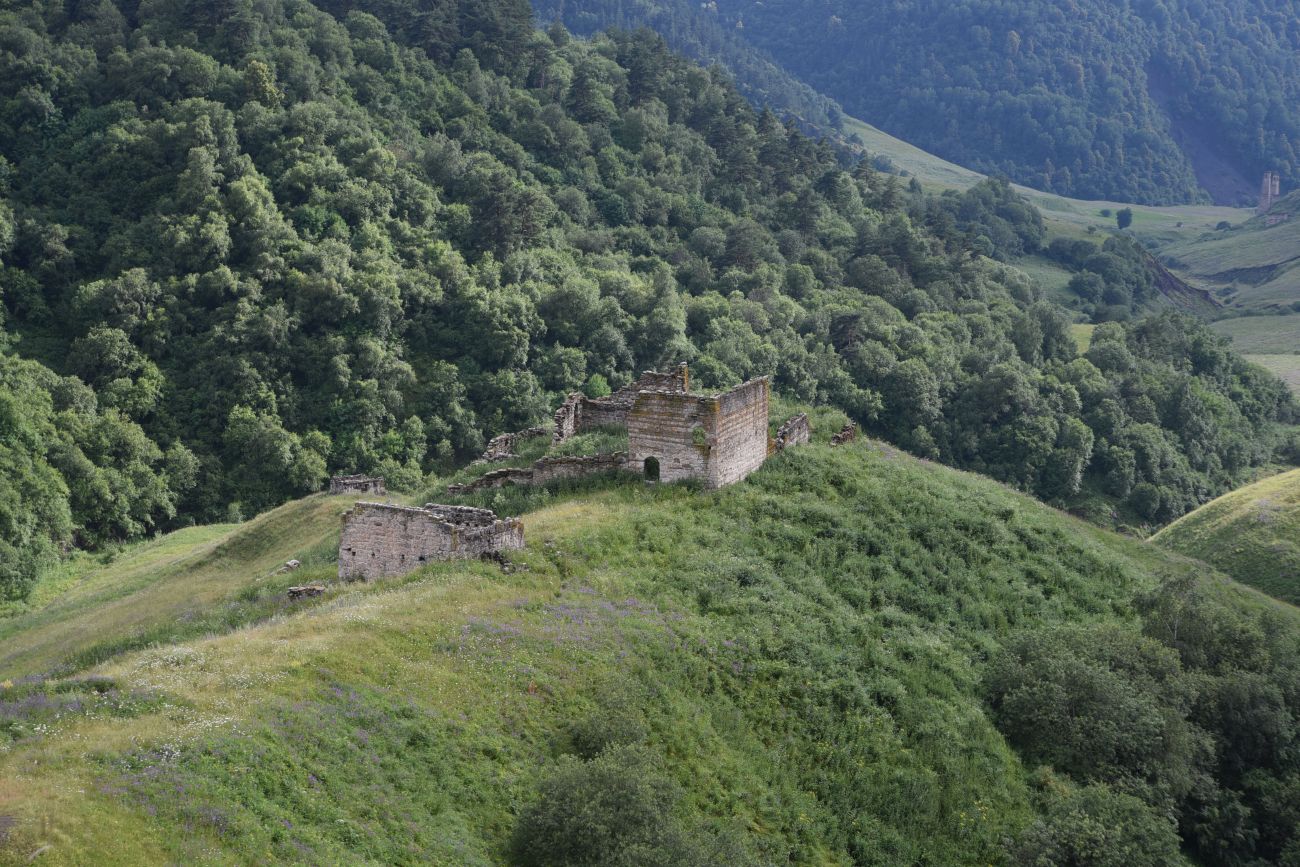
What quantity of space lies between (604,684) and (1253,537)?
4890cm

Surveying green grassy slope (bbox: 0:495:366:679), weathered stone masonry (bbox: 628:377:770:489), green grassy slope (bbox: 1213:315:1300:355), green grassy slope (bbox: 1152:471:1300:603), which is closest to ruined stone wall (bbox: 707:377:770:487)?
weathered stone masonry (bbox: 628:377:770:489)

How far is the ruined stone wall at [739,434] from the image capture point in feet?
106

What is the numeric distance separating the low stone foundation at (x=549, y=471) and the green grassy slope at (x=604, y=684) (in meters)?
1.25

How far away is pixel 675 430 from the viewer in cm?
3241

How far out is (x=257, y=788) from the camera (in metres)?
16.6

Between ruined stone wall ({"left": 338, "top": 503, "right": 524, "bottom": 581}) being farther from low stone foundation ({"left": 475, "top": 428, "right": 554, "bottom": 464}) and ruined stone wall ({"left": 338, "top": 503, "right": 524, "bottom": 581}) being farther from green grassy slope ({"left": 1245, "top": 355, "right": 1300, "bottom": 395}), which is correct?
green grassy slope ({"left": 1245, "top": 355, "right": 1300, "bottom": 395})

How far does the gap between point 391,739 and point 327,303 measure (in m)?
55.0

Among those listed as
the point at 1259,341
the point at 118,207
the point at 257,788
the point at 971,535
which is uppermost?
the point at 118,207

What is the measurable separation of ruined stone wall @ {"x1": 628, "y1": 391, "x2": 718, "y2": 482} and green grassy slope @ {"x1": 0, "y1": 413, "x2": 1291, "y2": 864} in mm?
1096

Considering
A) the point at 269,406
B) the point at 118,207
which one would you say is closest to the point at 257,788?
the point at 269,406

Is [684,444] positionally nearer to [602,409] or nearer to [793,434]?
[793,434]

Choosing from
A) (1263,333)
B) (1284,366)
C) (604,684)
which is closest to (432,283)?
(604,684)

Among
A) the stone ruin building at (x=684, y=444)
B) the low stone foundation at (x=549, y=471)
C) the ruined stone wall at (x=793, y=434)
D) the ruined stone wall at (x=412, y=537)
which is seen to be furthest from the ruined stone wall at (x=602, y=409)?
the ruined stone wall at (x=412, y=537)

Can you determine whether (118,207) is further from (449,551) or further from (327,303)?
(449,551)
